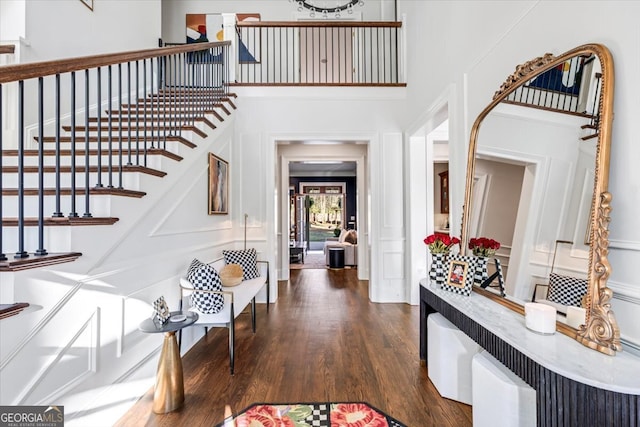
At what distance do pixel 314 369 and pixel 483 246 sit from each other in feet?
5.43

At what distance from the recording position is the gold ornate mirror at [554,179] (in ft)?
4.21

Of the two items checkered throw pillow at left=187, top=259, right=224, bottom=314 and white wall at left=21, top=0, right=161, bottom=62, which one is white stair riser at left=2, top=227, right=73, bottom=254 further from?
white wall at left=21, top=0, right=161, bottom=62

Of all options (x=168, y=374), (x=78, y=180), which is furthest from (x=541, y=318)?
(x=78, y=180)

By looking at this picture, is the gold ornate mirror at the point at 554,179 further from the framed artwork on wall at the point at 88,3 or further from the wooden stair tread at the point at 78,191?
the framed artwork on wall at the point at 88,3

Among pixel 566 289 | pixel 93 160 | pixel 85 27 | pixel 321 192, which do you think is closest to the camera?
pixel 566 289

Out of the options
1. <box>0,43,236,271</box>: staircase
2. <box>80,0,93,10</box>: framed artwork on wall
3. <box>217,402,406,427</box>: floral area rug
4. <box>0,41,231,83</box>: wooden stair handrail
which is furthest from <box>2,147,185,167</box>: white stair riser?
<box>80,0,93,10</box>: framed artwork on wall

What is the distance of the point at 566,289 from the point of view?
1.49 metres

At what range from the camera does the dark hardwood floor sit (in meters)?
2.04

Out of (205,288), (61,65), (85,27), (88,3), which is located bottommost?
(205,288)

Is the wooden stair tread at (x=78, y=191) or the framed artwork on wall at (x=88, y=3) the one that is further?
the framed artwork on wall at (x=88, y=3)

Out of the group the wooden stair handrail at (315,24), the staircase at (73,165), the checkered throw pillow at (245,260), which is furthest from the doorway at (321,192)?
the staircase at (73,165)

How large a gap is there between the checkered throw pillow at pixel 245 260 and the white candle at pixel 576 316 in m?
3.34

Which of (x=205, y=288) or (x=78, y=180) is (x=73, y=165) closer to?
(x=78, y=180)

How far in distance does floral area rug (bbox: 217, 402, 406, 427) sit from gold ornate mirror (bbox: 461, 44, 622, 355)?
110cm
